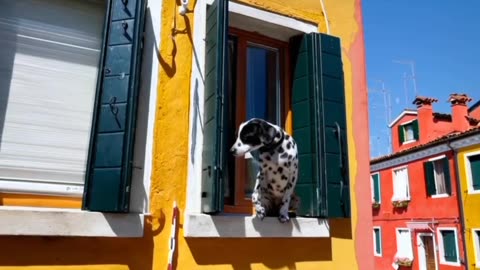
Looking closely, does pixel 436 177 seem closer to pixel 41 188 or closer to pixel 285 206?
pixel 285 206

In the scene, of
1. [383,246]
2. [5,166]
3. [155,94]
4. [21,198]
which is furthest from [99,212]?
[383,246]

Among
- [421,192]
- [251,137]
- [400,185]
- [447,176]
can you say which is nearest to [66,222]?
[251,137]

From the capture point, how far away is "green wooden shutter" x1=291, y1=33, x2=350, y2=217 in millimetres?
3207

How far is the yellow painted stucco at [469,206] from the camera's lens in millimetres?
15781

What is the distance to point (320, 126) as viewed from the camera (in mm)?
3299

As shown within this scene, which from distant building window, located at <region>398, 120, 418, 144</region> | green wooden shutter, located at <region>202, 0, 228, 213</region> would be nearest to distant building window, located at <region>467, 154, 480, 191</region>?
distant building window, located at <region>398, 120, 418, 144</region>

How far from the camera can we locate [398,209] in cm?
2125

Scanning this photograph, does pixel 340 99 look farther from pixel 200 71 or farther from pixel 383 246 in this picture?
pixel 383 246

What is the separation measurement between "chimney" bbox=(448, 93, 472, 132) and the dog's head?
20.1 meters

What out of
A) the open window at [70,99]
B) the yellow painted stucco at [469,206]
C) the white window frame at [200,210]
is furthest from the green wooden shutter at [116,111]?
the yellow painted stucco at [469,206]

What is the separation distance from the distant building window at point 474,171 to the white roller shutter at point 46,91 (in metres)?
16.8

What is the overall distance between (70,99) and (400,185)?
2113 centimetres

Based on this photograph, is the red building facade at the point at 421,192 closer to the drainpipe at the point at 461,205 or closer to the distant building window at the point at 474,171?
the drainpipe at the point at 461,205

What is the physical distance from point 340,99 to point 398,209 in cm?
1977
